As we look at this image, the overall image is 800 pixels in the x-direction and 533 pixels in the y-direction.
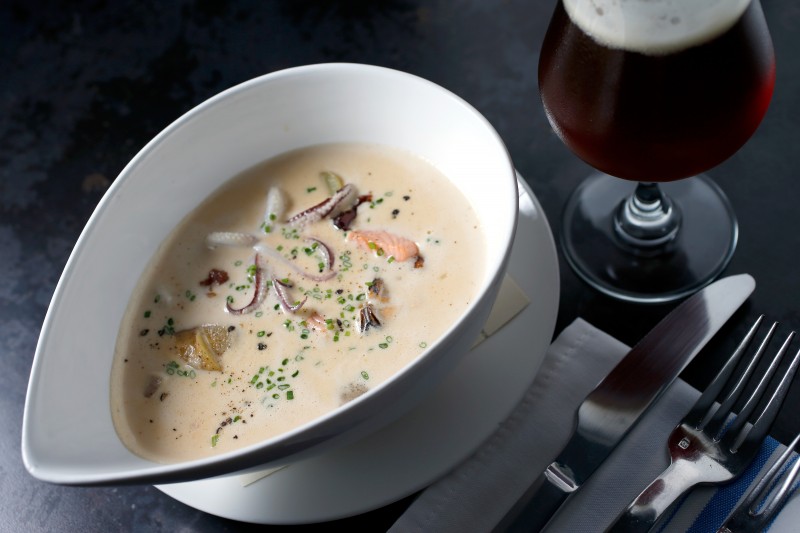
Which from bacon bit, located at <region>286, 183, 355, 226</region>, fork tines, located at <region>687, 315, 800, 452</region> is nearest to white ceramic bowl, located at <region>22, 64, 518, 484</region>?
bacon bit, located at <region>286, 183, 355, 226</region>

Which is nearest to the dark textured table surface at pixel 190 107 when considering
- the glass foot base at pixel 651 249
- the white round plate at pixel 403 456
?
the glass foot base at pixel 651 249

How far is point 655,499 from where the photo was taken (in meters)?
1.30

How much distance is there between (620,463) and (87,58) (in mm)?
1487

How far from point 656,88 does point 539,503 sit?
0.60 m

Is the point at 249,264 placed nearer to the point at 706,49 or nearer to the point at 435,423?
the point at 435,423

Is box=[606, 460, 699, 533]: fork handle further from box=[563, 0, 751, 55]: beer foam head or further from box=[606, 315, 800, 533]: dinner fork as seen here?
box=[563, 0, 751, 55]: beer foam head

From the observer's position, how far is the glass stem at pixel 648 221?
1.70 metres

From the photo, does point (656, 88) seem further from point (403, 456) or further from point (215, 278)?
point (215, 278)

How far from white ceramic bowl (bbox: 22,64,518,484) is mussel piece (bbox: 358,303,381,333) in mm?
174

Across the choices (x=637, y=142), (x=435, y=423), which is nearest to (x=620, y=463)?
(x=435, y=423)

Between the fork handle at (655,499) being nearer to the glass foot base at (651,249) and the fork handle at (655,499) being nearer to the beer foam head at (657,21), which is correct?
the glass foot base at (651,249)

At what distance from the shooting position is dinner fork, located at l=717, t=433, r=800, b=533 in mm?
1259

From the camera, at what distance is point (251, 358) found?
1.44 m

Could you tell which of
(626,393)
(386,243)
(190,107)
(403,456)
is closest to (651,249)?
(626,393)
